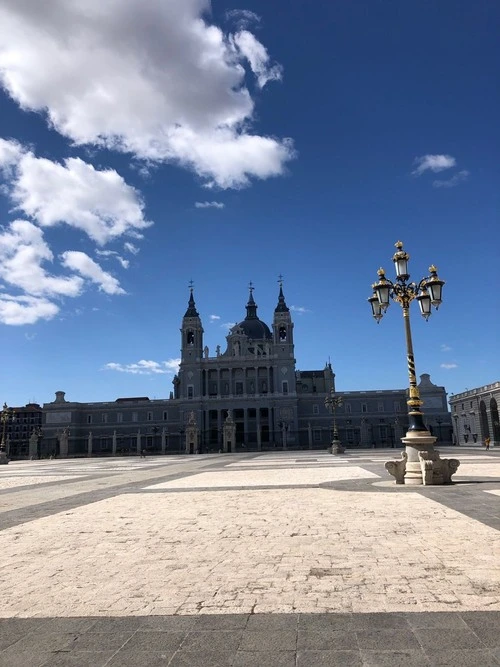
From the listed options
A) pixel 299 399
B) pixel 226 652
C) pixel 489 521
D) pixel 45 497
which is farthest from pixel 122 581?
pixel 299 399

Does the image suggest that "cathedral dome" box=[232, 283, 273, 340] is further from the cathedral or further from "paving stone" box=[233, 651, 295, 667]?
"paving stone" box=[233, 651, 295, 667]

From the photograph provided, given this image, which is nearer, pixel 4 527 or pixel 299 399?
pixel 4 527

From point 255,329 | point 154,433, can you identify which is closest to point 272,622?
point 154,433

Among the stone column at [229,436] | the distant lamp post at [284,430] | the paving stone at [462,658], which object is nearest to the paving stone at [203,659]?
the paving stone at [462,658]

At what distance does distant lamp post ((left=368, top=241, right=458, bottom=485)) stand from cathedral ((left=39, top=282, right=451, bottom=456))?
78413mm

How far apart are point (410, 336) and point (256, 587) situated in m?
13.2

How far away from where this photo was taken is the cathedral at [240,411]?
97.4 metres

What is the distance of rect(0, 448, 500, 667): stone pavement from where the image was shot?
4.01 meters

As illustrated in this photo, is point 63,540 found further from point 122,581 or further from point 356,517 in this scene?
point 356,517

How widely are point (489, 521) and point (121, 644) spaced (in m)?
7.06

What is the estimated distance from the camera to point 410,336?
17.3 meters

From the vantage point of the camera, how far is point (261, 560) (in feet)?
22.0

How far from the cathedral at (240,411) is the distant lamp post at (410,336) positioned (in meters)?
78.4

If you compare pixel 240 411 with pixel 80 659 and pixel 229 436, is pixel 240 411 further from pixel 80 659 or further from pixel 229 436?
pixel 80 659
